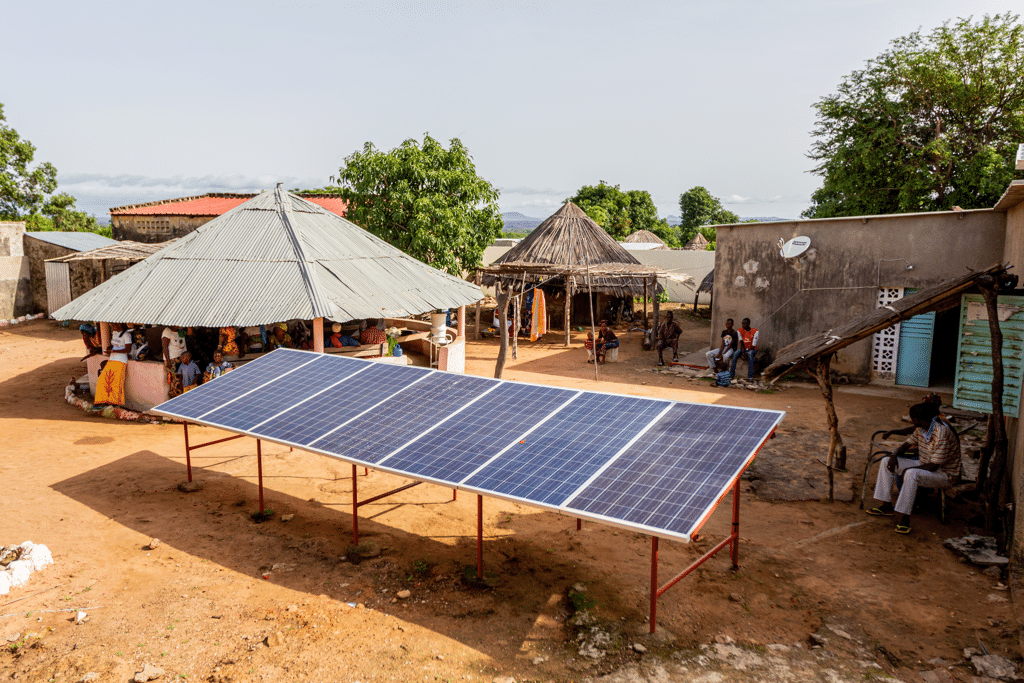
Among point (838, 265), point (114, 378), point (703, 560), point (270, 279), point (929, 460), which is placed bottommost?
point (703, 560)

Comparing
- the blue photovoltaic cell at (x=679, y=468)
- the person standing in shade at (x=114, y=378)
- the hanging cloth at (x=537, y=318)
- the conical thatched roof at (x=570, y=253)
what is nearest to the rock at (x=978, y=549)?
the blue photovoltaic cell at (x=679, y=468)

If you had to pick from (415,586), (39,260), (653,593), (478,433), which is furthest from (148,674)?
(39,260)

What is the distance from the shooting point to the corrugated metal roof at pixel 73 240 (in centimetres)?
2566

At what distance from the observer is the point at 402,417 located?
739 centimetres

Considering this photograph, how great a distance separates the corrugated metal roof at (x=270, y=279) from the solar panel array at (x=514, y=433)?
4.09 meters

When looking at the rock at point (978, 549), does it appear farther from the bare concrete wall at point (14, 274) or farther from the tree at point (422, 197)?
the bare concrete wall at point (14, 274)

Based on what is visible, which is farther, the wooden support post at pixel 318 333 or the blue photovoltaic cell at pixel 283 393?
the wooden support post at pixel 318 333

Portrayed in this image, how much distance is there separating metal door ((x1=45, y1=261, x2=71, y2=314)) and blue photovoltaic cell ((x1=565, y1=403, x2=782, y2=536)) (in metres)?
26.5

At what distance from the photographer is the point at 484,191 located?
21.9 metres

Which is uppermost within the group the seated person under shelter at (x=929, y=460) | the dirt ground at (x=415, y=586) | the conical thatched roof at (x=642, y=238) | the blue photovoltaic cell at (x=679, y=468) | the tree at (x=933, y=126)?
the tree at (x=933, y=126)

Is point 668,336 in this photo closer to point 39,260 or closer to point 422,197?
point 422,197

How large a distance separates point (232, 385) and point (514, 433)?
454cm

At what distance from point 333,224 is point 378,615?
11.9 meters

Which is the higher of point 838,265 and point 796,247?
point 796,247
